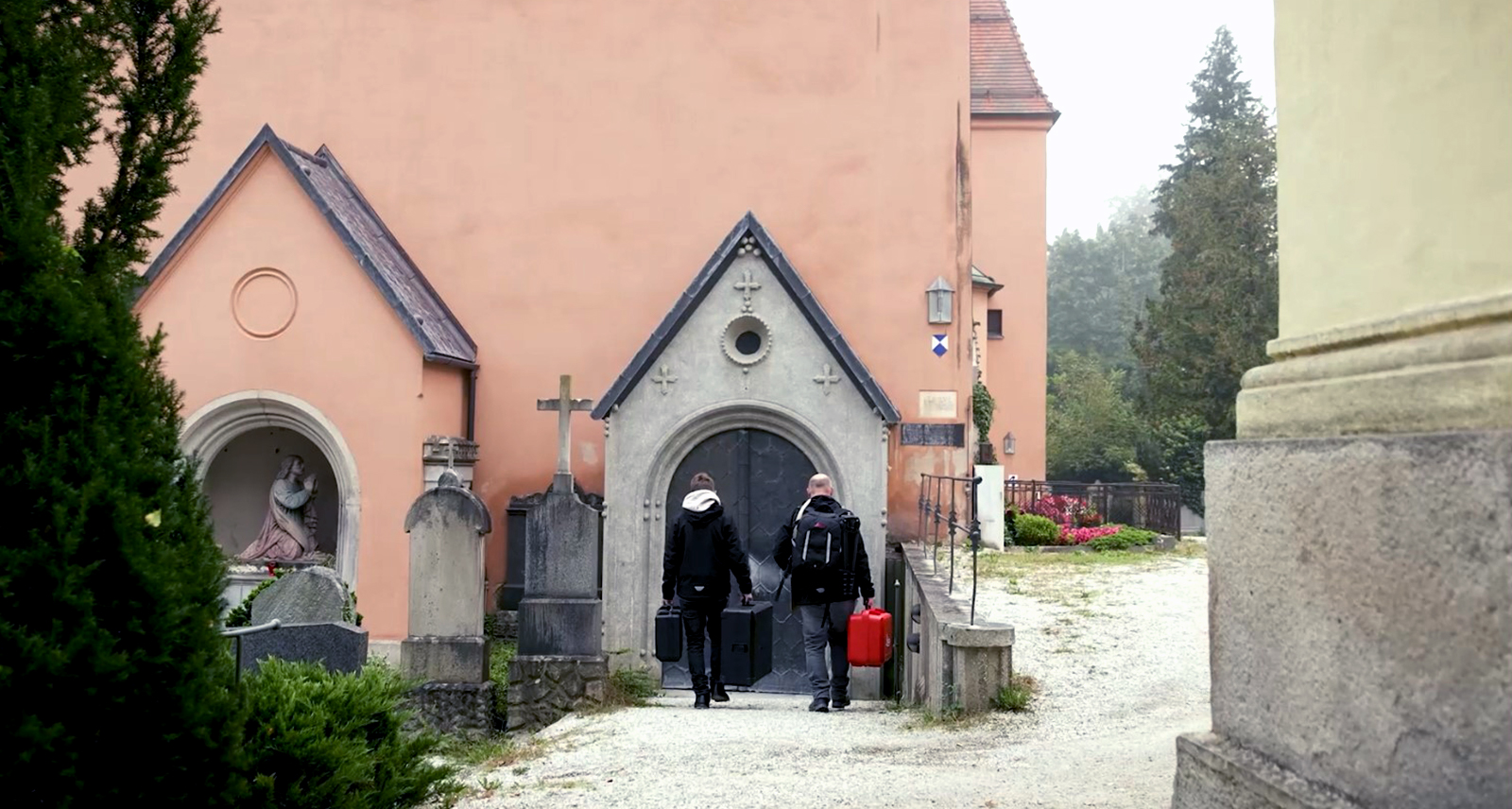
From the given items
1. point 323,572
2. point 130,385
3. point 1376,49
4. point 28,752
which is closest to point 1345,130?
point 1376,49

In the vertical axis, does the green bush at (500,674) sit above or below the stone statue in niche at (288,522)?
below

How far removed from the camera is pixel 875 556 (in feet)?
45.4

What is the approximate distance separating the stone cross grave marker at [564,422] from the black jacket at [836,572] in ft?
6.86

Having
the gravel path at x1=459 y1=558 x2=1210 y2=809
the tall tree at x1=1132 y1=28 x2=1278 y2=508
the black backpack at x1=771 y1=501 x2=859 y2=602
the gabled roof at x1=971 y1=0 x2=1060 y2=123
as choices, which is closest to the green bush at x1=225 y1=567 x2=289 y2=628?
the gravel path at x1=459 y1=558 x2=1210 y2=809

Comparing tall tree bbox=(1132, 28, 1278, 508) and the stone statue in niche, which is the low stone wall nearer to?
the stone statue in niche

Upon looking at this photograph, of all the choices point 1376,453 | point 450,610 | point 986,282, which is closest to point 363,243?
point 450,610

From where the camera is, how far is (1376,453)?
130 inches

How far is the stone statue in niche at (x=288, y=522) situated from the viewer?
48.6 feet

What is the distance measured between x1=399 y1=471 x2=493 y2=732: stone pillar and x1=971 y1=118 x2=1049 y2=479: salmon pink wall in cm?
1841

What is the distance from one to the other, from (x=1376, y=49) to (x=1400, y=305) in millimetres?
689

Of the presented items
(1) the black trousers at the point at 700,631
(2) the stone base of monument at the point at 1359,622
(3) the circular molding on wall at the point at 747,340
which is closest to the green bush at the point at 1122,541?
(3) the circular molding on wall at the point at 747,340

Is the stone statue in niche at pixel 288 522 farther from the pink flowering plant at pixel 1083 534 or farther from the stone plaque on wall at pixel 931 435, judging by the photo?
the pink flowering plant at pixel 1083 534

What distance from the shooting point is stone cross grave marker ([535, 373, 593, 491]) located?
11898 millimetres

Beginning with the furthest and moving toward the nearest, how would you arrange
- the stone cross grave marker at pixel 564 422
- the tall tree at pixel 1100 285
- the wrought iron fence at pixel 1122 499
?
the tall tree at pixel 1100 285, the wrought iron fence at pixel 1122 499, the stone cross grave marker at pixel 564 422
